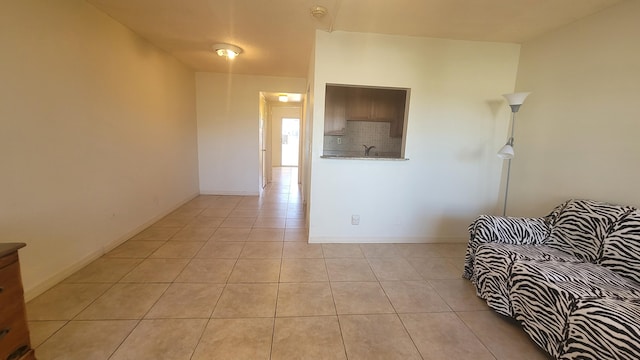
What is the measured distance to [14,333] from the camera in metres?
1.25

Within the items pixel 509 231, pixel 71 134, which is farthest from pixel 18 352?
→ pixel 509 231

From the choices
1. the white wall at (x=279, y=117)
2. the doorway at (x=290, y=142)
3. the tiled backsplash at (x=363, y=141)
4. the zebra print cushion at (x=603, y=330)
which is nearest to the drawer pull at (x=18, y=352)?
the zebra print cushion at (x=603, y=330)

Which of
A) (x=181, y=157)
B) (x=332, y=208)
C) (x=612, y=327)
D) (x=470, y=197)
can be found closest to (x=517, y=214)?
(x=470, y=197)

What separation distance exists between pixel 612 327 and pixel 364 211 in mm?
2129

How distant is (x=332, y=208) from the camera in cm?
311

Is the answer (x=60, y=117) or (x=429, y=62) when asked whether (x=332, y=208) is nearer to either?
(x=429, y=62)

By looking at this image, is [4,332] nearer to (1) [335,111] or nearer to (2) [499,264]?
(2) [499,264]

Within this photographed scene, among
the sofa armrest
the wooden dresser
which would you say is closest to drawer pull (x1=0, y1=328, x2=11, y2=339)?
the wooden dresser

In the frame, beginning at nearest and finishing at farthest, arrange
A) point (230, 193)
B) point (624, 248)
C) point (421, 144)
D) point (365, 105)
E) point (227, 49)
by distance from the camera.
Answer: point (624, 248) < point (421, 144) < point (227, 49) < point (365, 105) < point (230, 193)

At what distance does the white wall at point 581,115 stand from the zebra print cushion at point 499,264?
77 centimetres

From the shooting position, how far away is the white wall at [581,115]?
204 cm

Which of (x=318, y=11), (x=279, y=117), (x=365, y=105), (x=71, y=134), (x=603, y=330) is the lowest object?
(x=603, y=330)

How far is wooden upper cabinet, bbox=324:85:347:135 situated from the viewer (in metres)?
4.50

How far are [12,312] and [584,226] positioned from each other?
12.3 ft
